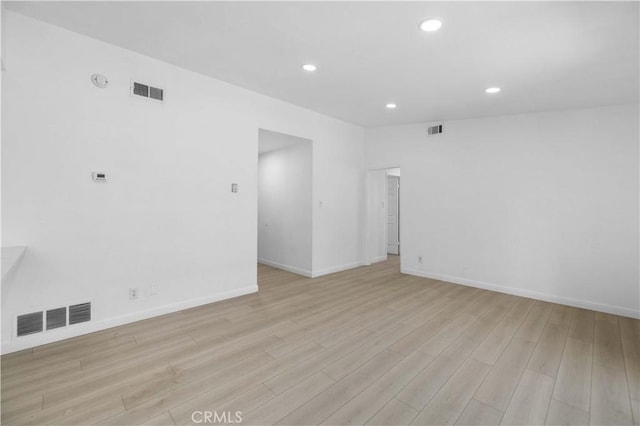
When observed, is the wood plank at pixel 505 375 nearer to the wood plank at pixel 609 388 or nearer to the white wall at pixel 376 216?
the wood plank at pixel 609 388

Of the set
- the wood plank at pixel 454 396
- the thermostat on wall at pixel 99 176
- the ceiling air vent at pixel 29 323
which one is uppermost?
the thermostat on wall at pixel 99 176

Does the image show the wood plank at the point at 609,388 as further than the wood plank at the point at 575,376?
No

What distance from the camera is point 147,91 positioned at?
10.6 feet

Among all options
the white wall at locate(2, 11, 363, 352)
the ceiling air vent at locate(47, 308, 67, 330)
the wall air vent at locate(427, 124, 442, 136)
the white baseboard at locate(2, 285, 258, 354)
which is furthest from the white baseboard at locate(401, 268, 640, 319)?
the ceiling air vent at locate(47, 308, 67, 330)

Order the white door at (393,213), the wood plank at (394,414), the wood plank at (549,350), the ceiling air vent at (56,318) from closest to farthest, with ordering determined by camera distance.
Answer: the wood plank at (394,414), the wood plank at (549,350), the ceiling air vent at (56,318), the white door at (393,213)

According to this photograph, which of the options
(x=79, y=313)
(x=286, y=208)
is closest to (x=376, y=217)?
(x=286, y=208)

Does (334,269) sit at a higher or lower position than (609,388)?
higher

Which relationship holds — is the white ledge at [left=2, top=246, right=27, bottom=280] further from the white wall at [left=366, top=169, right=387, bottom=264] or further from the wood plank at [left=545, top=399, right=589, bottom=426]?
the white wall at [left=366, top=169, right=387, bottom=264]

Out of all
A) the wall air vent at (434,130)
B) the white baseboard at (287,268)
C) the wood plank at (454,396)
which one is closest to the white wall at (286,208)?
the white baseboard at (287,268)

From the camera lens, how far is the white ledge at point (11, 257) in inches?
80.8

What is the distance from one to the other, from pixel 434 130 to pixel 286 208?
3.21 meters

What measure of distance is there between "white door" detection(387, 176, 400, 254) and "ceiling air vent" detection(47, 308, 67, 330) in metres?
6.79

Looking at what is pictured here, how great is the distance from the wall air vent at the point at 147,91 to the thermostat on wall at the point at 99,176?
95cm

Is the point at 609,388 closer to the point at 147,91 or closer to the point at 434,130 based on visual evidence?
the point at 434,130
